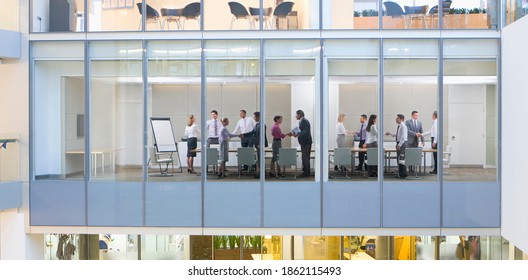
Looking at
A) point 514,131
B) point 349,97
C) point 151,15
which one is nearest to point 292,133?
point 349,97

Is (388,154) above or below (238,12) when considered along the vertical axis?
below

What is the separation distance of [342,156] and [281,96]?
71.1 inches

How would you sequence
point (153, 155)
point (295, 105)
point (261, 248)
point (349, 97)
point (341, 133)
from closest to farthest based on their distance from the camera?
1. point (349, 97)
2. point (295, 105)
3. point (341, 133)
4. point (153, 155)
5. point (261, 248)

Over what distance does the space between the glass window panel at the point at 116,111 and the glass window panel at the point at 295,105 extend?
9.12 ft

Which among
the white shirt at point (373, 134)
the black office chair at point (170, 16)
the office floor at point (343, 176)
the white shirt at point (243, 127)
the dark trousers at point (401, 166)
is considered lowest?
the office floor at point (343, 176)

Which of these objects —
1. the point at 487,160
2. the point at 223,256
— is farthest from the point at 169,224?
the point at 487,160

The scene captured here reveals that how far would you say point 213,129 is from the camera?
Result: 13.1 meters

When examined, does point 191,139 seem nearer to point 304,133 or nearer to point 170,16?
point 304,133

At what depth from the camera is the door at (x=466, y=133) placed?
1291 cm

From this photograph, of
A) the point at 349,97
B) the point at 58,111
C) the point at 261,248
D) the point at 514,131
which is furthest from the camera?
the point at 261,248

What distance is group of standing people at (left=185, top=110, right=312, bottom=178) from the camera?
13039 millimetres

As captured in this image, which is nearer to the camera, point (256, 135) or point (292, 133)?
point (292, 133)

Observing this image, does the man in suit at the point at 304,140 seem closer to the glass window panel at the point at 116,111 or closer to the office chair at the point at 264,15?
the office chair at the point at 264,15

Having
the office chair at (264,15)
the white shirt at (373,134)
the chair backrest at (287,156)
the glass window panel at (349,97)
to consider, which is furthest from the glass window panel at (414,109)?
the office chair at (264,15)
